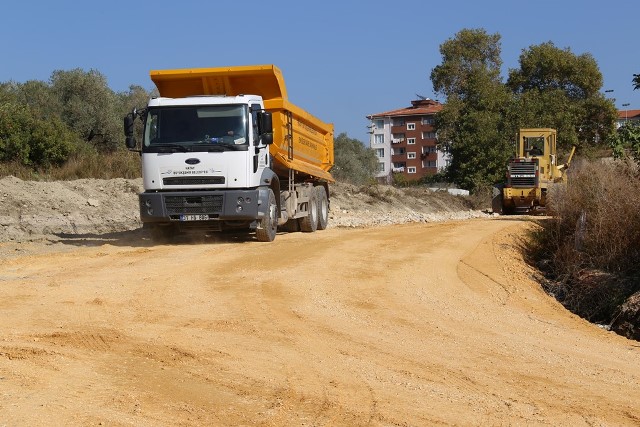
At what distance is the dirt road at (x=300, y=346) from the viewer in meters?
6.15

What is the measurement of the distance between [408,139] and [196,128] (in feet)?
333

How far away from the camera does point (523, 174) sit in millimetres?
33750

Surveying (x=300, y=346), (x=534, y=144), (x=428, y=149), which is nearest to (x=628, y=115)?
(x=428, y=149)

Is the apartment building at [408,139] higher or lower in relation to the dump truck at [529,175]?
higher

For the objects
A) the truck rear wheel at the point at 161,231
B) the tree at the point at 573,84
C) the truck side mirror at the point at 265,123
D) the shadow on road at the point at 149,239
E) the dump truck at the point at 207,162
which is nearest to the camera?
the dump truck at the point at 207,162

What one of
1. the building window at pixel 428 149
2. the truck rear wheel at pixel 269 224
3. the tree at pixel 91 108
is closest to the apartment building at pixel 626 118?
the truck rear wheel at pixel 269 224

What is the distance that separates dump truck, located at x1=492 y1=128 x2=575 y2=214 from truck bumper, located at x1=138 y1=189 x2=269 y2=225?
716 inches

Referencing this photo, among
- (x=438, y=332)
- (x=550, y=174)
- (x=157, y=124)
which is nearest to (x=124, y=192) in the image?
(x=157, y=124)

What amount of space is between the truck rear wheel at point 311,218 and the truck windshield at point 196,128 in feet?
16.4

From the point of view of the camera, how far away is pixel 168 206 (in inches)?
687

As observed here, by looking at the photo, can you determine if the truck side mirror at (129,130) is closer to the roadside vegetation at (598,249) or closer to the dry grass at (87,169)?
the roadside vegetation at (598,249)

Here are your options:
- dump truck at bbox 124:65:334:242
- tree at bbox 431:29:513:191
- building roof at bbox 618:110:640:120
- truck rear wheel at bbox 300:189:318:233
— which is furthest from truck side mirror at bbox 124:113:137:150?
building roof at bbox 618:110:640:120

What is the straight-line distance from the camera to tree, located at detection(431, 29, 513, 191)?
2023 inches

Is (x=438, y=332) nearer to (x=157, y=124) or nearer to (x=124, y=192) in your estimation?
(x=157, y=124)
